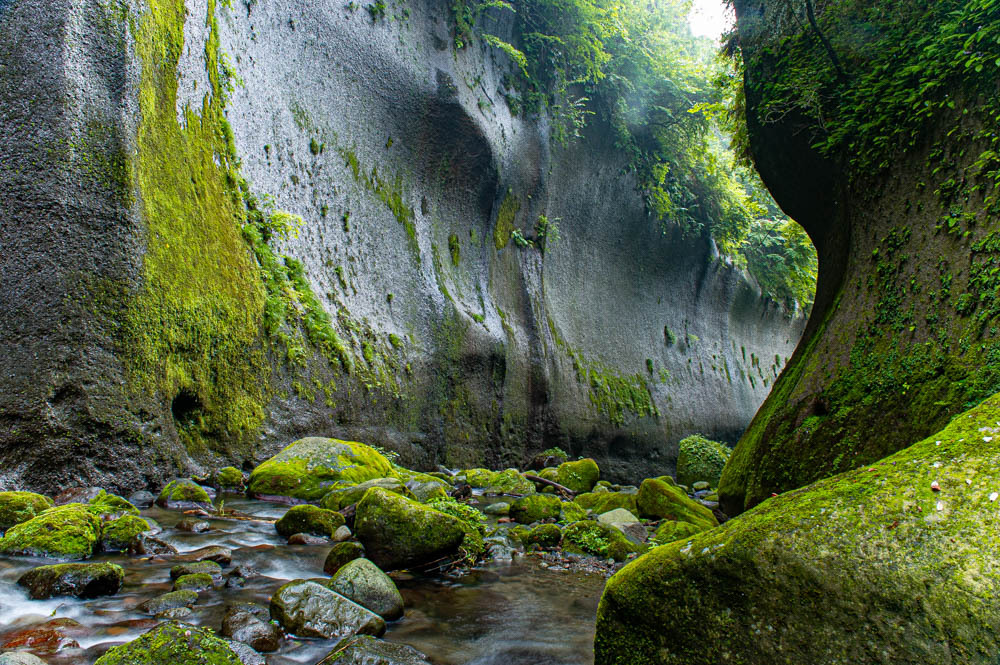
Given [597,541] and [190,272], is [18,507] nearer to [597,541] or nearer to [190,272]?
[190,272]

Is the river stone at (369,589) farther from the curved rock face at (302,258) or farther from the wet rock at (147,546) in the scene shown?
the curved rock face at (302,258)

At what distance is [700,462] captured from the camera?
12.2 meters

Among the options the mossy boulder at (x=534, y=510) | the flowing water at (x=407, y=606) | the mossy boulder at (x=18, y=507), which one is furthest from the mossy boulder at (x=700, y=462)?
the mossy boulder at (x=18, y=507)

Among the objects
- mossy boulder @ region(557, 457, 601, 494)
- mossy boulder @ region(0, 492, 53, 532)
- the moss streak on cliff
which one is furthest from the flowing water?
mossy boulder @ region(557, 457, 601, 494)

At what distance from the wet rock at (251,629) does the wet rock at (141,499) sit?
107 inches

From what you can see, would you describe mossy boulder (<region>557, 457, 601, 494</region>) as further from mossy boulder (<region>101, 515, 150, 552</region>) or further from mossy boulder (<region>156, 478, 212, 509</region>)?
mossy boulder (<region>101, 515, 150, 552</region>)

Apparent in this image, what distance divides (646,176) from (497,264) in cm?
660

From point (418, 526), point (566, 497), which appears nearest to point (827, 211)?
point (566, 497)

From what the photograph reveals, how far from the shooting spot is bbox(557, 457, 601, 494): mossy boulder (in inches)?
357

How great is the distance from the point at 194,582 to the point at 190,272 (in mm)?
3923

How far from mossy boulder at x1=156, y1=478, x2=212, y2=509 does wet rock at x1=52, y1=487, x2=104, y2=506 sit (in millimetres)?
645

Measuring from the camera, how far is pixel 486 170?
40.3 ft

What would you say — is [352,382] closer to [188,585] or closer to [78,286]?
[78,286]

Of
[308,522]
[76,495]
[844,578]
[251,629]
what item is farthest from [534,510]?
[844,578]
